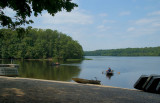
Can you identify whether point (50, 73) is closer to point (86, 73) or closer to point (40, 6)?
point (86, 73)

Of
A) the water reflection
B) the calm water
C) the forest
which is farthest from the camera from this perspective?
the forest

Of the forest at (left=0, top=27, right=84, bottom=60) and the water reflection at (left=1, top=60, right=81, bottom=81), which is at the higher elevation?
the forest at (left=0, top=27, right=84, bottom=60)

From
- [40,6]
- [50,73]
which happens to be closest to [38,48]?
[50,73]

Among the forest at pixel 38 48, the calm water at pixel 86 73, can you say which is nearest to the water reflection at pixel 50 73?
the calm water at pixel 86 73

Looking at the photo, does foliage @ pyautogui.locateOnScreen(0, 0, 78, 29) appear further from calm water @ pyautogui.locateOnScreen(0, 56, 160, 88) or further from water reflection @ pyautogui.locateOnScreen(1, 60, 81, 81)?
water reflection @ pyautogui.locateOnScreen(1, 60, 81, 81)

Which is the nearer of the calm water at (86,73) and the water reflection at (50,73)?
the calm water at (86,73)

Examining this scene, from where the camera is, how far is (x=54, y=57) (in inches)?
4131

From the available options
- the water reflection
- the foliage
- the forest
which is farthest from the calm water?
the forest

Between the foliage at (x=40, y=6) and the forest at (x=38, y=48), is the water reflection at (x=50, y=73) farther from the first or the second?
the forest at (x=38, y=48)

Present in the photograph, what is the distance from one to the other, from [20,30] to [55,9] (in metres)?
4.53

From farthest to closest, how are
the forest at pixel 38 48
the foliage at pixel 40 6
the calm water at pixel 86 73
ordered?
the forest at pixel 38 48
the calm water at pixel 86 73
the foliage at pixel 40 6

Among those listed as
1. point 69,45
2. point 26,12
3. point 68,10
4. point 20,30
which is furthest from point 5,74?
point 69,45

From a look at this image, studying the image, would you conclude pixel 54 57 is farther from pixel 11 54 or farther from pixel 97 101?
pixel 97 101

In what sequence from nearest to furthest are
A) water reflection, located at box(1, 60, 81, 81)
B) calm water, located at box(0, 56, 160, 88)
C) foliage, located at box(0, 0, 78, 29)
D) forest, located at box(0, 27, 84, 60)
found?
foliage, located at box(0, 0, 78, 29)
calm water, located at box(0, 56, 160, 88)
water reflection, located at box(1, 60, 81, 81)
forest, located at box(0, 27, 84, 60)
